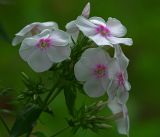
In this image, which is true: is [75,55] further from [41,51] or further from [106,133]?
[106,133]

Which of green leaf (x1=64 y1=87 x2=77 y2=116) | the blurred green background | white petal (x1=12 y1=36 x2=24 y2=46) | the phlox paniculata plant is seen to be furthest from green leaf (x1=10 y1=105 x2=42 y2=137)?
the blurred green background

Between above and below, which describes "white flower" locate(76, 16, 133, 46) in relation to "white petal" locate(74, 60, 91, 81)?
above

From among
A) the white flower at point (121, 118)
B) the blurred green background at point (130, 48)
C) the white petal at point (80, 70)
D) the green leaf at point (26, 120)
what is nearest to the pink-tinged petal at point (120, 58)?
the white petal at point (80, 70)

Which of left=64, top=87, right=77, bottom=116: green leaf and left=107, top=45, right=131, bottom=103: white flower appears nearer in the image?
left=107, top=45, right=131, bottom=103: white flower

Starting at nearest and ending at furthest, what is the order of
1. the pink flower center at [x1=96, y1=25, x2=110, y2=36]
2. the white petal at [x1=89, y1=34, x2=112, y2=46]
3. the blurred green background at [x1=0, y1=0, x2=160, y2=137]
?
1. the white petal at [x1=89, y1=34, x2=112, y2=46]
2. the pink flower center at [x1=96, y1=25, x2=110, y2=36]
3. the blurred green background at [x1=0, y1=0, x2=160, y2=137]

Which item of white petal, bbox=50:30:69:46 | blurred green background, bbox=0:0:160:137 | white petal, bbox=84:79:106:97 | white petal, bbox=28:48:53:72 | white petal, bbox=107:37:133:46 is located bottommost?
blurred green background, bbox=0:0:160:137

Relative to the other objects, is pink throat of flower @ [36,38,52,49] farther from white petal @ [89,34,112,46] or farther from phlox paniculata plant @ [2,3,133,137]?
white petal @ [89,34,112,46]

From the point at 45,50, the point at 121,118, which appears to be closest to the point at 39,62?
the point at 45,50
